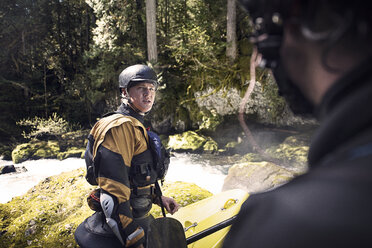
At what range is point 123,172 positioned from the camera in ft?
5.81

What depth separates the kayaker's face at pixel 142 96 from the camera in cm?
232

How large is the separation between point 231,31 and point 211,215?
9325mm

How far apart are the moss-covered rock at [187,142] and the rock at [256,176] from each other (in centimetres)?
476

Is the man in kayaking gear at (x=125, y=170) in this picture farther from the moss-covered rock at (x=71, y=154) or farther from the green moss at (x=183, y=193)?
the moss-covered rock at (x=71, y=154)

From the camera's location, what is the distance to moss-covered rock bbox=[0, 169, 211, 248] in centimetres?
303

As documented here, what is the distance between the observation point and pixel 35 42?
14.7 meters

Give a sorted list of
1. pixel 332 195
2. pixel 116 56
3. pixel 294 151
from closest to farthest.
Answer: pixel 332 195 → pixel 294 151 → pixel 116 56

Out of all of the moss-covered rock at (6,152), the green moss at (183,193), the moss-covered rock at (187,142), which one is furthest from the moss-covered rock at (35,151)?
the green moss at (183,193)

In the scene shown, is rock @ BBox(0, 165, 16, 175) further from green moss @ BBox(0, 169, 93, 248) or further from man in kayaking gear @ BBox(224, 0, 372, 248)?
man in kayaking gear @ BBox(224, 0, 372, 248)

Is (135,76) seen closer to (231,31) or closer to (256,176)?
(256,176)

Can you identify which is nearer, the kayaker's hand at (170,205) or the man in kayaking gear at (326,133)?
the man in kayaking gear at (326,133)

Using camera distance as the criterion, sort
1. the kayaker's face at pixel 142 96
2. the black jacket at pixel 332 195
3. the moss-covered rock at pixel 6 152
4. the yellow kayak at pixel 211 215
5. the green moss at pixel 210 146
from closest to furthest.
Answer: the black jacket at pixel 332 195, the yellow kayak at pixel 211 215, the kayaker's face at pixel 142 96, the green moss at pixel 210 146, the moss-covered rock at pixel 6 152

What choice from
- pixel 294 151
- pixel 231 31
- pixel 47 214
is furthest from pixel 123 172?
pixel 231 31

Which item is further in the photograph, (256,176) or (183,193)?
(256,176)
